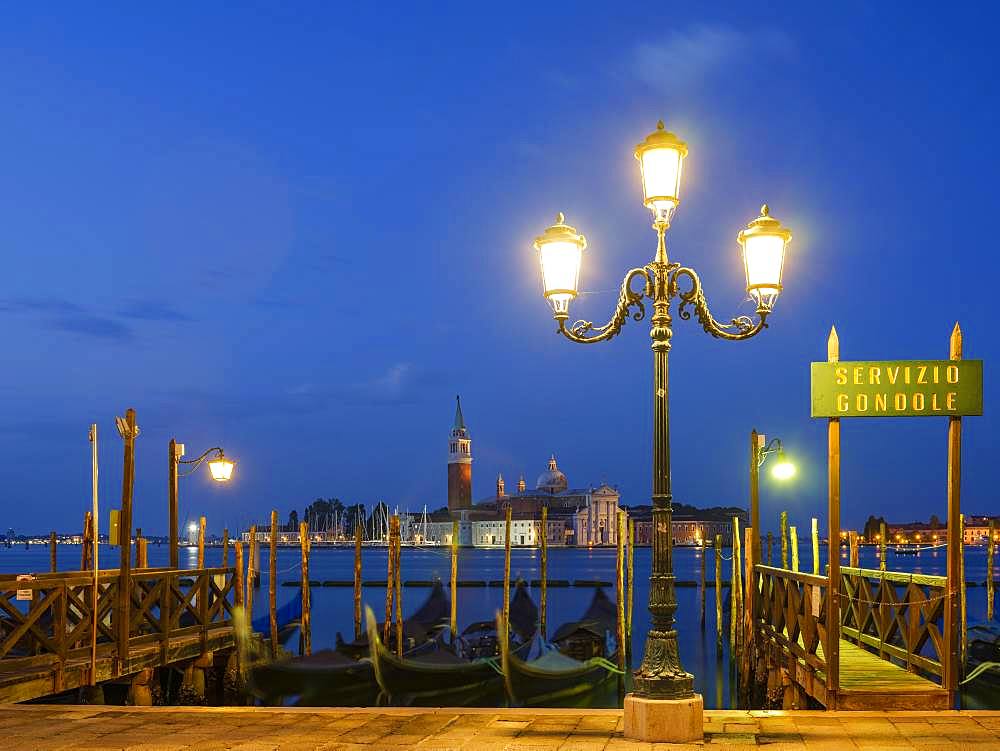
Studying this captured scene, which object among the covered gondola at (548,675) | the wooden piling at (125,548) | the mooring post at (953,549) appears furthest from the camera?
the covered gondola at (548,675)

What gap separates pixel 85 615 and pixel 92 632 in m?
0.54

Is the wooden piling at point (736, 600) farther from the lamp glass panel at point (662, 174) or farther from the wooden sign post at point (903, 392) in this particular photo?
the lamp glass panel at point (662, 174)

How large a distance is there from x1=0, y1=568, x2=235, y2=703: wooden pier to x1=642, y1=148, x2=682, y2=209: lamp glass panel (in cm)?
704

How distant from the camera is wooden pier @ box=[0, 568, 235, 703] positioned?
10008 mm

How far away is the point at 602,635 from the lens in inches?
827

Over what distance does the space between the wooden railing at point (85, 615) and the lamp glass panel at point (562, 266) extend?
6193mm

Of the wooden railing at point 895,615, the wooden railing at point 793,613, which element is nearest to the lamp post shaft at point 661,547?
the wooden railing at point 793,613

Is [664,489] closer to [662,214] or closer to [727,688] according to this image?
[662,214]

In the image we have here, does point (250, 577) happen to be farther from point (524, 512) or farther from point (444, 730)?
point (524, 512)

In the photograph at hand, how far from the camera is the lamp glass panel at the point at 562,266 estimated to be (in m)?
6.78

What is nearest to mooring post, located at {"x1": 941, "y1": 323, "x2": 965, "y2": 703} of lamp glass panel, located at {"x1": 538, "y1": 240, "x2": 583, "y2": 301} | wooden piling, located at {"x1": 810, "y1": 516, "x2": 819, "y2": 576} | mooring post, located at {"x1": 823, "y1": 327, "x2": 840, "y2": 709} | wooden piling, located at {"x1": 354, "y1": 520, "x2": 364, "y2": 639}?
mooring post, located at {"x1": 823, "y1": 327, "x2": 840, "y2": 709}

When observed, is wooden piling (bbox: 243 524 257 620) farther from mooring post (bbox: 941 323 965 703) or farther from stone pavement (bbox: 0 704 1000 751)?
mooring post (bbox: 941 323 965 703)

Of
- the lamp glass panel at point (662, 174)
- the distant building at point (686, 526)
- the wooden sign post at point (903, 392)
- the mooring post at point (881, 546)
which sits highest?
the lamp glass panel at point (662, 174)

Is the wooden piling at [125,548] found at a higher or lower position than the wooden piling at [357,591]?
higher
